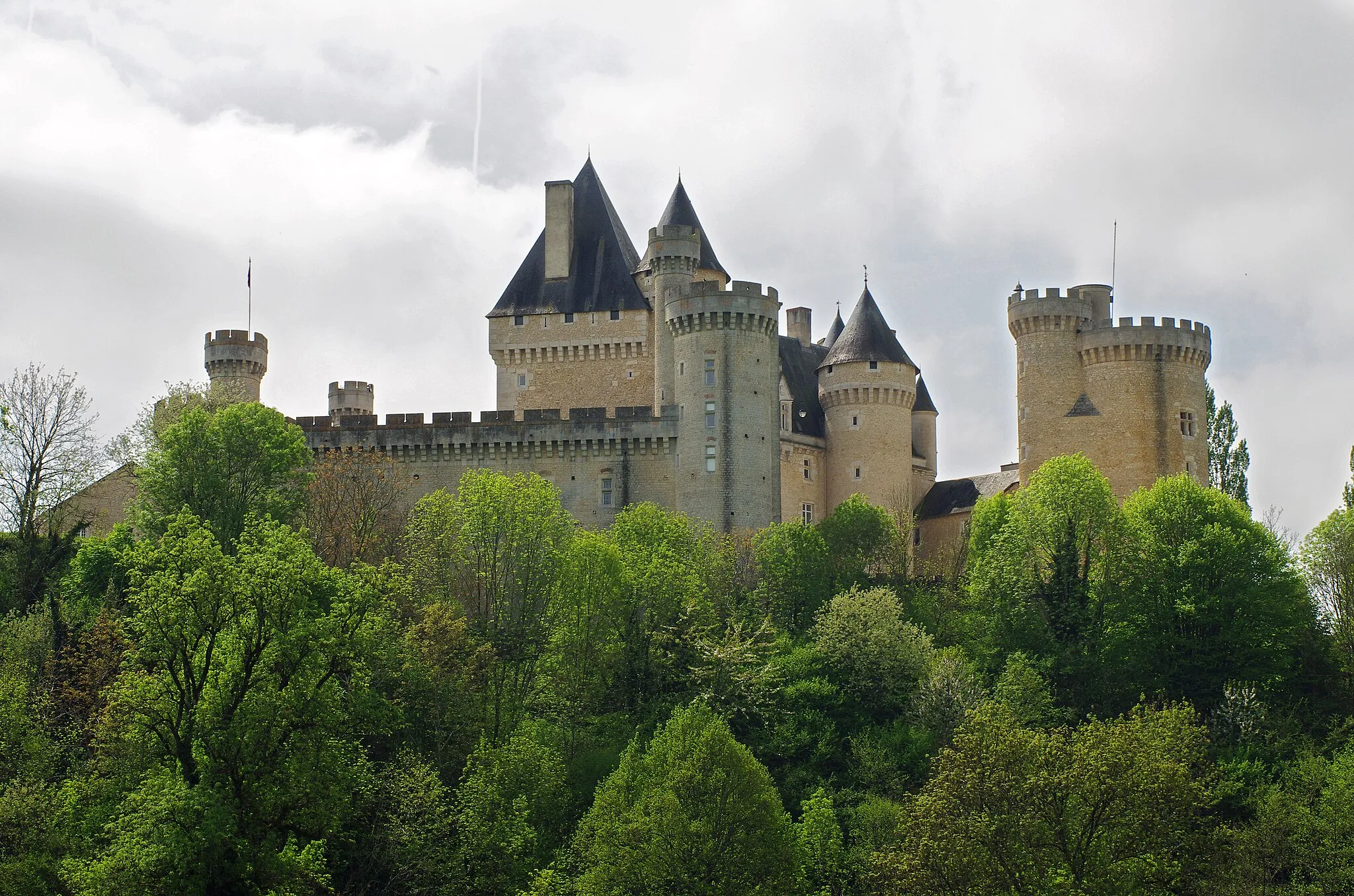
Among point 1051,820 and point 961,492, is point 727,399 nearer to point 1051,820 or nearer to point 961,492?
point 961,492

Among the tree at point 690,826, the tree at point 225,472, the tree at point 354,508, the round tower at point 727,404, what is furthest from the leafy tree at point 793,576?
the tree at point 225,472

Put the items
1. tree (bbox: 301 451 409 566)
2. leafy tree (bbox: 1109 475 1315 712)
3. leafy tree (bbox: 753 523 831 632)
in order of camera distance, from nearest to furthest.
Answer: leafy tree (bbox: 1109 475 1315 712)
tree (bbox: 301 451 409 566)
leafy tree (bbox: 753 523 831 632)

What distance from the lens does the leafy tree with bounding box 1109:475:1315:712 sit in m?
50.9

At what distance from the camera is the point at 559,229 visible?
70312 millimetres

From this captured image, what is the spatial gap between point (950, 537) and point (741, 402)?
10675 mm


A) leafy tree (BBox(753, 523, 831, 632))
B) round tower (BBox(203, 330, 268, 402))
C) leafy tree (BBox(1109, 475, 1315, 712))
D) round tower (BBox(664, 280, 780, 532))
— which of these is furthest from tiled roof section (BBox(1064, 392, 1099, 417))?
round tower (BBox(203, 330, 268, 402))

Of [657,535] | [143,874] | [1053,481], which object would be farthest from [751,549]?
[143,874]

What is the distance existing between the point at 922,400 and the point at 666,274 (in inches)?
506

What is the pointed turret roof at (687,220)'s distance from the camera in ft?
220

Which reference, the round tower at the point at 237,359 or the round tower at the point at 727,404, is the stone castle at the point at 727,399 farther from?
the round tower at the point at 237,359

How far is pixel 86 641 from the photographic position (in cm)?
4684

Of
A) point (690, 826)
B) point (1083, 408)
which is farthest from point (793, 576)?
point (690, 826)

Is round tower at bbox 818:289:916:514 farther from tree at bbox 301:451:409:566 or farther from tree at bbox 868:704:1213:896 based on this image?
tree at bbox 868:704:1213:896

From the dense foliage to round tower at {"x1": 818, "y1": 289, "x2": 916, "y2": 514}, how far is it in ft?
14.2
